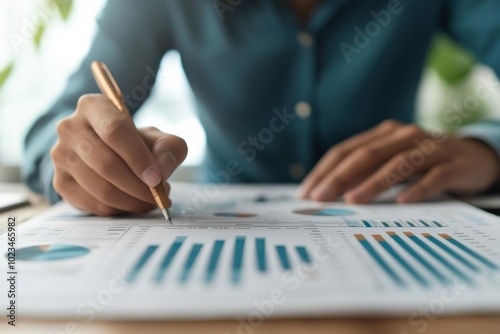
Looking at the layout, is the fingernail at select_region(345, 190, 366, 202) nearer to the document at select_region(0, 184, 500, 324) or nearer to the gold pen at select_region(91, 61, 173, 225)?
the document at select_region(0, 184, 500, 324)

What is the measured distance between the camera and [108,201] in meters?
0.40

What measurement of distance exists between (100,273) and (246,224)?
0.15 meters

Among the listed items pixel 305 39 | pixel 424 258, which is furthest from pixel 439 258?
pixel 305 39

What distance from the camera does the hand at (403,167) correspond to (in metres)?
0.49

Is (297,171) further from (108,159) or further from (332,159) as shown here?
(108,159)

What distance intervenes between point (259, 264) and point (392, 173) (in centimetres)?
28

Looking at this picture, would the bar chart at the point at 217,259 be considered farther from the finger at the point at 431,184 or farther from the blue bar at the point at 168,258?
the finger at the point at 431,184

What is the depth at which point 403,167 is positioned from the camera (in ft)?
1.67

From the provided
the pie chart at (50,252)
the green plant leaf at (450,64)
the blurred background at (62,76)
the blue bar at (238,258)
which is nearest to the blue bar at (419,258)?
the blue bar at (238,258)

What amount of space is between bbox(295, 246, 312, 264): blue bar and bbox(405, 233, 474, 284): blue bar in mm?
77

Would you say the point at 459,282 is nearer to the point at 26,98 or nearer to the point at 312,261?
the point at 312,261

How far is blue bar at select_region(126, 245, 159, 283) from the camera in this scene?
25 centimetres

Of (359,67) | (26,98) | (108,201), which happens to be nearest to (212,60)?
(359,67)

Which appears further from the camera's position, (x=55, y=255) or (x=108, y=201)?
(x=108, y=201)
